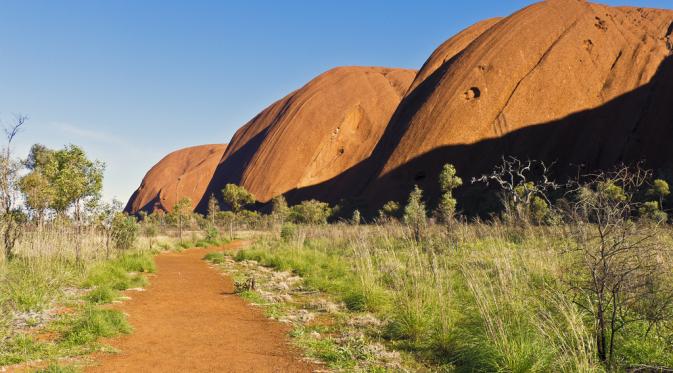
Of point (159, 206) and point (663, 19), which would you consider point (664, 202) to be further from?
point (159, 206)

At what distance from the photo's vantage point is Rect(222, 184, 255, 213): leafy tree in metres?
56.9

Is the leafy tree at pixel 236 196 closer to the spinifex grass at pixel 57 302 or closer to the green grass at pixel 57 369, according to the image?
the spinifex grass at pixel 57 302

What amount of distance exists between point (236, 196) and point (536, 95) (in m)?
38.6

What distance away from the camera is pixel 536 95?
45.5 metres

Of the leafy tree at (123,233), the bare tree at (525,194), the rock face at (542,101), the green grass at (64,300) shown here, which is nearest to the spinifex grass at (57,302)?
the green grass at (64,300)

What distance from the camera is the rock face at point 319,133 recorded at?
66875 millimetres

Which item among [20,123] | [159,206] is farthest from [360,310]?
[159,206]

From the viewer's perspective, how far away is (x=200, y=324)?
700 cm

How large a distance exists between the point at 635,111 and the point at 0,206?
47204 millimetres

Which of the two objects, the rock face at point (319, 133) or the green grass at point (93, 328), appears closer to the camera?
the green grass at point (93, 328)

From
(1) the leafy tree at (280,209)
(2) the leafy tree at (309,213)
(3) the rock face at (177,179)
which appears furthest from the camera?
(3) the rock face at (177,179)

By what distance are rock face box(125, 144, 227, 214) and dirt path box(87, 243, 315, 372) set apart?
304ft

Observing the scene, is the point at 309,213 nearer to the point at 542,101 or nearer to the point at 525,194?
the point at 525,194

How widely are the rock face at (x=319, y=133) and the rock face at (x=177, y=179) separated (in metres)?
20.0
